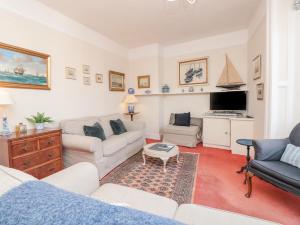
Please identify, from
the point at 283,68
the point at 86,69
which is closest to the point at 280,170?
the point at 283,68

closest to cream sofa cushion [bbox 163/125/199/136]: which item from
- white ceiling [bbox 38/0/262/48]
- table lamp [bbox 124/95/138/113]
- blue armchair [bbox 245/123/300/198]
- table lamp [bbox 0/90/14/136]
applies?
table lamp [bbox 124/95/138/113]

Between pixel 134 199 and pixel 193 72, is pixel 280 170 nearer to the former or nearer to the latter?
pixel 134 199

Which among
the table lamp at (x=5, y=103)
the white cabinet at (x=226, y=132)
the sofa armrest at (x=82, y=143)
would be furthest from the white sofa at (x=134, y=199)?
the white cabinet at (x=226, y=132)

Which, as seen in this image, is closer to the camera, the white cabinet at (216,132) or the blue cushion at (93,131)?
the blue cushion at (93,131)

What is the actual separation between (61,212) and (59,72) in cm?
310

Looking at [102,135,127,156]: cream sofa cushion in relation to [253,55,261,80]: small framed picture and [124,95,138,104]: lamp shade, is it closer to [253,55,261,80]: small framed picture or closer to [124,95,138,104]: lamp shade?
[124,95,138,104]: lamp shade

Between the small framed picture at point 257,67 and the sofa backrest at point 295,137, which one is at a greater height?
the small framed picture at point 257,67

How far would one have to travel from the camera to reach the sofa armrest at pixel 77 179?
118 centimetres

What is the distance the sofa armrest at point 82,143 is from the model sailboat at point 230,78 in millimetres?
3259

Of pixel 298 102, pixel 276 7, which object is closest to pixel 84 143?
pixel 298 102

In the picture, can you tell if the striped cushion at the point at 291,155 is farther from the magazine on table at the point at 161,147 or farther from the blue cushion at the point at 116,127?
the blue cushion at the point at 116,127

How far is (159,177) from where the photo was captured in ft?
8.23

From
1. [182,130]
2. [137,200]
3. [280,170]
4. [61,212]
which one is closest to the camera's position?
[61,212]

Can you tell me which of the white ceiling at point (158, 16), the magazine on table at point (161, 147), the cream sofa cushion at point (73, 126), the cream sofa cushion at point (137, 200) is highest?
the white ceiling at point (158, 16)
